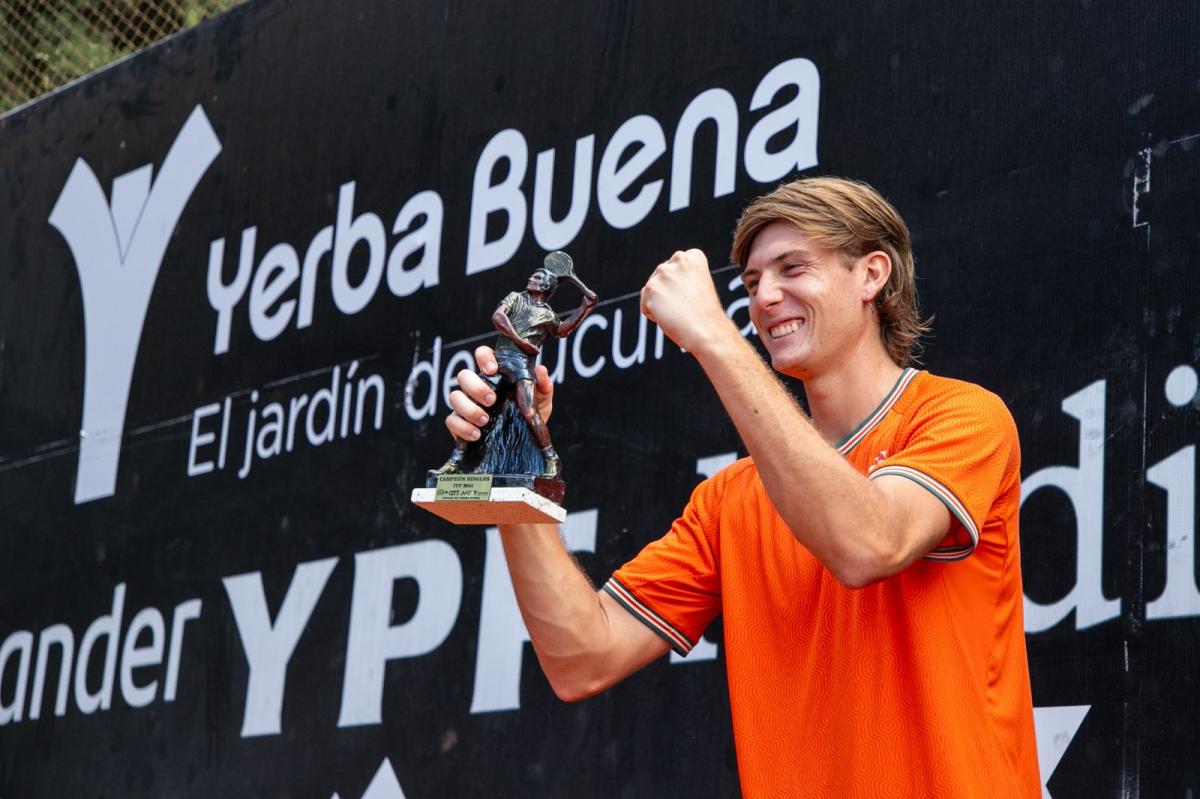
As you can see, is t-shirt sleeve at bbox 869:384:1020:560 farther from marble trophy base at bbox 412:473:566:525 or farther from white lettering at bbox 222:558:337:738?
white lettering at bbox 222:558:337:738

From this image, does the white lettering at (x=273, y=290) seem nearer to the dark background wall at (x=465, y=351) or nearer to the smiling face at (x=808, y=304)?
the dark background wall at (x=465, y=351)

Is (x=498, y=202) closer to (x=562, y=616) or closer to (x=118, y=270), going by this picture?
(x=118, y=270)

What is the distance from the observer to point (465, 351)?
12.5 feet

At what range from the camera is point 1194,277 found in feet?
8.16

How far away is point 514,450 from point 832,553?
1.49ft

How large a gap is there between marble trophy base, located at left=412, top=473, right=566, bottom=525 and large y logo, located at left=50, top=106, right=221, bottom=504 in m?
2.90

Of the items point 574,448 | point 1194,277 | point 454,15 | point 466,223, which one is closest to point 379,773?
point 574,448

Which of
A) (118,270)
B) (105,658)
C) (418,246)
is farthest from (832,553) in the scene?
(118,270)

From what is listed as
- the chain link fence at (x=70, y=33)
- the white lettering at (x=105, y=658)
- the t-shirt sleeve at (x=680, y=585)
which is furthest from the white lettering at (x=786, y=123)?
the chain link fence at (x=70, y=33)

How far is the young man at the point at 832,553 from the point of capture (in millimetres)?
1860

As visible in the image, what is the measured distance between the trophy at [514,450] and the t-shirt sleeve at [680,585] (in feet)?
0.82

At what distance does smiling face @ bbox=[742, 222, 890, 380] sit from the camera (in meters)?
2.19

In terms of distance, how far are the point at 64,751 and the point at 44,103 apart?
213 cm

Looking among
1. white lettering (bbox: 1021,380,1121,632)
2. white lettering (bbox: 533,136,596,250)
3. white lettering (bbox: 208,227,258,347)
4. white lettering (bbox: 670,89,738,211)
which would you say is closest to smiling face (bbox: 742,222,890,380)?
white lettering (bbox: 1021,380,1121,632)
